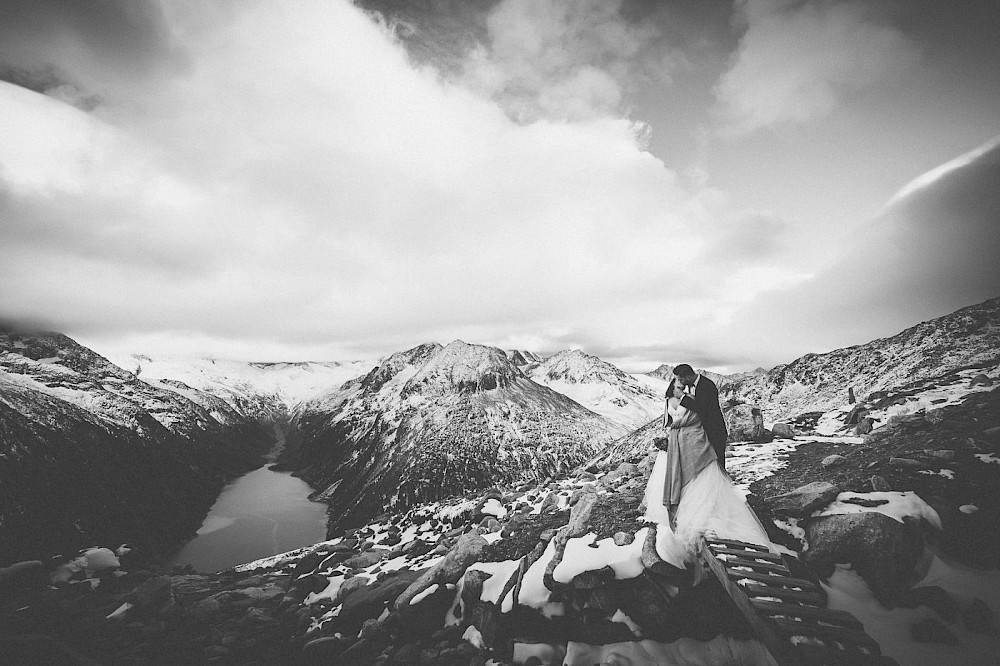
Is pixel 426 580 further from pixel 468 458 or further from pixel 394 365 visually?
pixel 394 365

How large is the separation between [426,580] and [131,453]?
277 ft

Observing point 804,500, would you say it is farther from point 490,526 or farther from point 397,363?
point 397,363

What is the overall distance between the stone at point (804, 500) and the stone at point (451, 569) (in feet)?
31.1

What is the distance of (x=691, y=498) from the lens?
8.98 metres

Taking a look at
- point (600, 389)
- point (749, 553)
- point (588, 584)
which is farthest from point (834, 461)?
point (600, 389)

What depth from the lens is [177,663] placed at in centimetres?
972

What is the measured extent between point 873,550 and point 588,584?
5.96 metres

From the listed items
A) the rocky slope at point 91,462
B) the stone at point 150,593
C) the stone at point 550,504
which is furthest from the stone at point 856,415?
the rocky slope at point 91,462

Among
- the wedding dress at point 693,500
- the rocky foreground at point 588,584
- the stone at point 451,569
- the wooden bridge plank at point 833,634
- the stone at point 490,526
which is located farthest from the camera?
the stone at point 490,526

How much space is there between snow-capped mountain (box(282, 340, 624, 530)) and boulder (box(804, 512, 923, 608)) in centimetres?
4731

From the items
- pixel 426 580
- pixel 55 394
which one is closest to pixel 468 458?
pixel 426 580

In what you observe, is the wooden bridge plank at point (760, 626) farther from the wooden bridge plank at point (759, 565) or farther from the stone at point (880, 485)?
the stone at point (880, 485)

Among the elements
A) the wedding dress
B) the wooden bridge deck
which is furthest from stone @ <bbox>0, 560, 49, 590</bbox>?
the wooden bridge deck

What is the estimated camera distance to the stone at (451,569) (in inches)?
408
